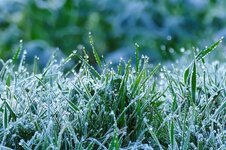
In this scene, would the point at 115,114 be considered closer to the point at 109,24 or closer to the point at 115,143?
the point at 115,143

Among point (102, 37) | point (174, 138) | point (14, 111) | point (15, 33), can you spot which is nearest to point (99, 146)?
point (174, 138)

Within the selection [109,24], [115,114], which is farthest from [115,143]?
[109,24]

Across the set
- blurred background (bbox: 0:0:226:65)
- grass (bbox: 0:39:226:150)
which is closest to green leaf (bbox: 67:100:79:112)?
grass (bbox: 0:39:226:150)

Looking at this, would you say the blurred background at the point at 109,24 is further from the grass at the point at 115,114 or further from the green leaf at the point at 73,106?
the green leaf at the point at 73,106

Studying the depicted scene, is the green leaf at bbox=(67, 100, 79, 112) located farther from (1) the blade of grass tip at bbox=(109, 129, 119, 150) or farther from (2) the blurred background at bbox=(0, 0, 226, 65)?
(2) the blurred background at bbox=(0, 0, 226, 65)

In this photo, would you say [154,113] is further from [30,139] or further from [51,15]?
[51,15]
